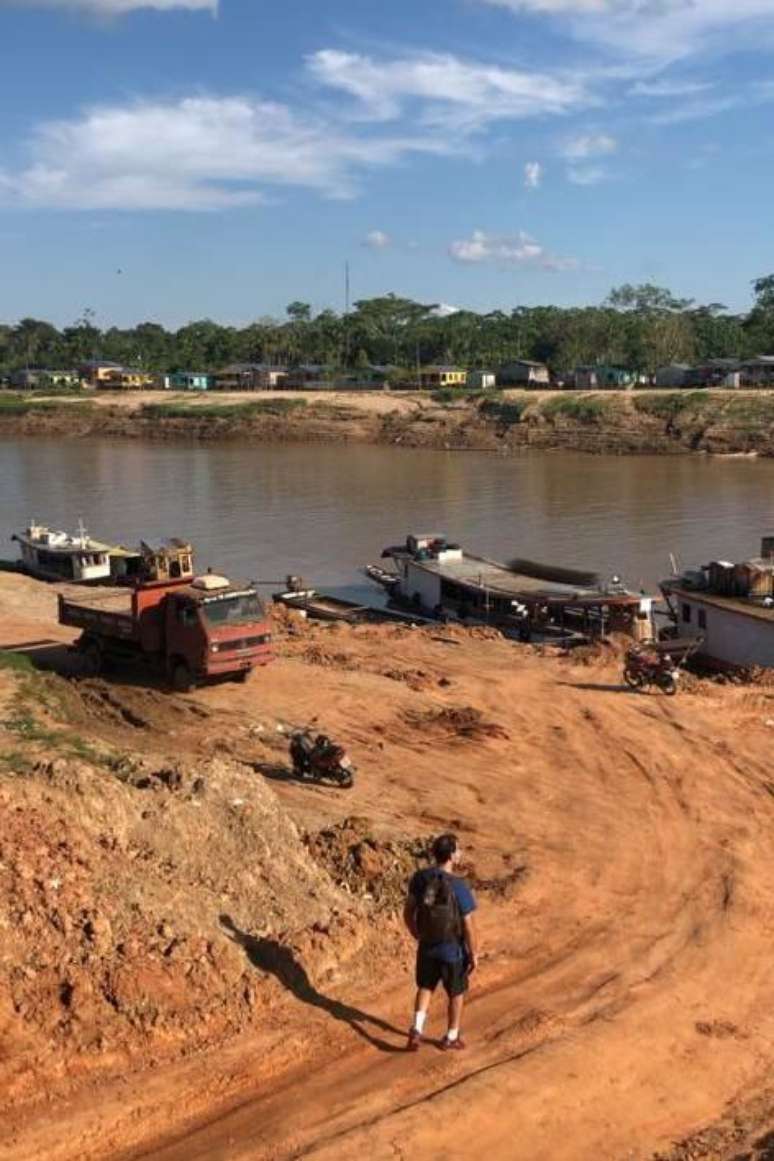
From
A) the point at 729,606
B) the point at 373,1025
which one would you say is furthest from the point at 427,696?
the point at 373,1025

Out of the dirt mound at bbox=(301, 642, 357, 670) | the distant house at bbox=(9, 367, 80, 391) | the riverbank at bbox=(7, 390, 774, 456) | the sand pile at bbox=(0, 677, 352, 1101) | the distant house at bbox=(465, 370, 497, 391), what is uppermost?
the distant house at bbox=(9, 367, 80, 391)

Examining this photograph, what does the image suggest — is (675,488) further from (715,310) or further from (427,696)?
(715,310)

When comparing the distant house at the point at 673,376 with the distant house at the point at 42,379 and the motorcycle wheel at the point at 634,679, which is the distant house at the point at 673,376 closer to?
the distant house at the point at 42,379

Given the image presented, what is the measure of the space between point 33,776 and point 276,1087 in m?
4.48

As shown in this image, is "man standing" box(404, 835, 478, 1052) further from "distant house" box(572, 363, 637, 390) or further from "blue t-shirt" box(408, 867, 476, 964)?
"distant house" box(572, 363, 637, 390)

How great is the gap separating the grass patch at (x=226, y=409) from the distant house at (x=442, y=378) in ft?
60.2

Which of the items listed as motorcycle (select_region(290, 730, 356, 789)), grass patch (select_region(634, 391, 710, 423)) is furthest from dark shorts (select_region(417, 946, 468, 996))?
grass patch (select_region(634, 391, 710, 423))

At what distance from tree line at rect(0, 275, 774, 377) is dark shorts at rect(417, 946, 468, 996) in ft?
400

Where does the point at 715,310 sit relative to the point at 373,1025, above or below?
above

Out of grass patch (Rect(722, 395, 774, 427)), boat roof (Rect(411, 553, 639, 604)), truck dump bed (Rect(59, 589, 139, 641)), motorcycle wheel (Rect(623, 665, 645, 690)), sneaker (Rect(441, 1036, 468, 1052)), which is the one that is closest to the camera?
sneaker (Rect(441, 1036, 468, 1052))

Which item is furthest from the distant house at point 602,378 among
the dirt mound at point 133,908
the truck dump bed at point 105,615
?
the dirt mound at point 133,908

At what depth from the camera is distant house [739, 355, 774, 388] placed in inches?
4250

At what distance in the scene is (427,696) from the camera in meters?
21.2

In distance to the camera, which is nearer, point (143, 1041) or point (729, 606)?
point (143, 1041)
